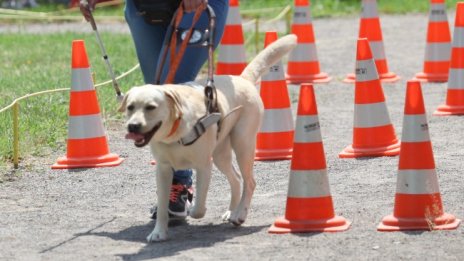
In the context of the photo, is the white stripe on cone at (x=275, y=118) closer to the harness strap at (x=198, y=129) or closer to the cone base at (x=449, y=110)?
the cone base at (x=449, y=110)

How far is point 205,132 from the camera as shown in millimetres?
6312

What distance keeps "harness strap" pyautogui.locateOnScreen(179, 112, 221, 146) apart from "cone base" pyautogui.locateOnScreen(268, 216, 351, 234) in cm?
67

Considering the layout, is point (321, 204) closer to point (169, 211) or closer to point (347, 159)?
point (169, 211)

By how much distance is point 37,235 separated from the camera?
661 centimetres

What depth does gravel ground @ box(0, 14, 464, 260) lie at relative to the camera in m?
6.03

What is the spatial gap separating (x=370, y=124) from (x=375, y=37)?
13.1 ft

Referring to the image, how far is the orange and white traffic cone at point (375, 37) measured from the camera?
1253 centimetres

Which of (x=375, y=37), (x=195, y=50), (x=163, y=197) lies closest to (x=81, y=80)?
(x=195, y=50)

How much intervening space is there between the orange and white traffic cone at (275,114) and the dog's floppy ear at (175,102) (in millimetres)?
2730

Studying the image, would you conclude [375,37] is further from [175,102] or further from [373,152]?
[175,102]

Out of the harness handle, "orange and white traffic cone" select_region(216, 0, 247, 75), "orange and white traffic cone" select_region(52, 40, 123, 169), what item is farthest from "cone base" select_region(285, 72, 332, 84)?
the harness handle

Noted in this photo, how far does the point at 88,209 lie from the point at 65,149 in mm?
2111

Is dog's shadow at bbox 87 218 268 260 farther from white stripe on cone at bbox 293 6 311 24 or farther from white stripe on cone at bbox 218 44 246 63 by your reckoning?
white stripe on cone at bbox 293 6 311 24

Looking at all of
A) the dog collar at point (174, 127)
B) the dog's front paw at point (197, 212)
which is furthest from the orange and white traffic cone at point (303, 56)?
the dog collar at point (174, 127)
